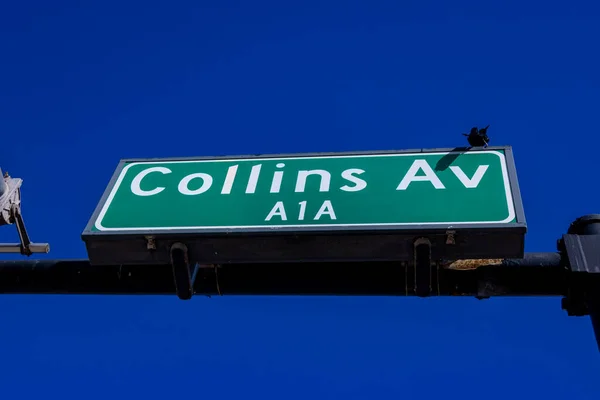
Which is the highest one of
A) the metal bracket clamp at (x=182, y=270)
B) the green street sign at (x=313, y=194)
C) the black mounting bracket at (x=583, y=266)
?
the green street sign at (x=313, y=194)

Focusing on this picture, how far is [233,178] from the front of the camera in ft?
15.1

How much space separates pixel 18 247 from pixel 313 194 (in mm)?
1769


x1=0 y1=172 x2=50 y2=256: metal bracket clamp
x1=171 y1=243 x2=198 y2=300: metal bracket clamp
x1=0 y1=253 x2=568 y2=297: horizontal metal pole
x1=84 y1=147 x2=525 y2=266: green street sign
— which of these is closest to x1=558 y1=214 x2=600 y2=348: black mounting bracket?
x1=0 y1=253 x2=568 y2=297: horizontal metal pole

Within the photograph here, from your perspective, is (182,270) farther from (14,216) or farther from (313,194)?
(14,216)

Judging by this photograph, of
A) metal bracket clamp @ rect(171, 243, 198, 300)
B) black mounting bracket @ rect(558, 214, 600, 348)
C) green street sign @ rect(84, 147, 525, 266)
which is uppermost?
green street sign @ rect(84, 147, 525, 266)

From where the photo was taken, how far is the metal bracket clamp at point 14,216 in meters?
4.62

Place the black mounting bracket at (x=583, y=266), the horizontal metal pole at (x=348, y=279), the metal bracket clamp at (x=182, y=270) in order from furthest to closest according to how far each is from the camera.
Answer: the horizontal metal pole at (x=348, y=279) < the metal bracket clamp at (x=182, y=270) < the black mounting bracket at (x=583, y=266)

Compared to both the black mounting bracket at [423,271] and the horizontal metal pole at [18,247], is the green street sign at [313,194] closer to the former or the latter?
the black mounting bracket at [423,271]

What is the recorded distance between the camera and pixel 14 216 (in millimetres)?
4746

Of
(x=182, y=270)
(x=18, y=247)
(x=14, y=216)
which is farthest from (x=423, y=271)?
(x=18, y=247)

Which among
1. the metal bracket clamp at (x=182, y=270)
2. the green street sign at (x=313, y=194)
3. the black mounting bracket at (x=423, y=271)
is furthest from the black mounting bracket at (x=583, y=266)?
the metal bracket clamp at (x=182, y=270)

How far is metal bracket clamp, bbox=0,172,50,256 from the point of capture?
4617mm

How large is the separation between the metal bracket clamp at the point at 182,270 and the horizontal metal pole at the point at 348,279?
250mm

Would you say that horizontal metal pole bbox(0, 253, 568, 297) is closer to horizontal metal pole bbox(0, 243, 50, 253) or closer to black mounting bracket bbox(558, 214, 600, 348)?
black mounting bracket bbox(558, 214, 600, 348)
